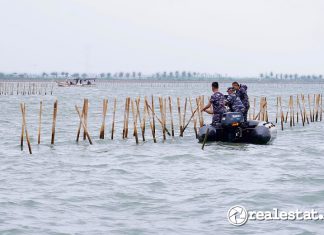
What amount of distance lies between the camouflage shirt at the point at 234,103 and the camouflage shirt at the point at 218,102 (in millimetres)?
172

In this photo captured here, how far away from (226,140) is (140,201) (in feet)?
31.2

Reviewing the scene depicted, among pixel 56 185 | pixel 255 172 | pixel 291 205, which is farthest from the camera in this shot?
pixel 255 172

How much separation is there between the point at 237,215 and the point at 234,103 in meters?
10.5

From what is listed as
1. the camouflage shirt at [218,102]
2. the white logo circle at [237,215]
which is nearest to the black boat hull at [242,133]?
the camouflage shirt at [218,102]

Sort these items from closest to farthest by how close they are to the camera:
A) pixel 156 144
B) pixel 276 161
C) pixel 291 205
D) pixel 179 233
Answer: pixel 179 233 → pixel 291 205 → pixel 276 161 → pixel 156 144

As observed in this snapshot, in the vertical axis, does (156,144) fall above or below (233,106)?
below

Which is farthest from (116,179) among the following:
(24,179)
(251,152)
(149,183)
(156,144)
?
(156,144)

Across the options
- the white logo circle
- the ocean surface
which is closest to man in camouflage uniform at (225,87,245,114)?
the ocean surface

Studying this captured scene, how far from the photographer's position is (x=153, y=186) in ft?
52.5

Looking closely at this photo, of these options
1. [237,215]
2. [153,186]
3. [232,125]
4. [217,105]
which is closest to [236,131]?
[232,125]

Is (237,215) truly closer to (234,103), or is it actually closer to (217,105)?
(234,103)

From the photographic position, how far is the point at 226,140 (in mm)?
23344

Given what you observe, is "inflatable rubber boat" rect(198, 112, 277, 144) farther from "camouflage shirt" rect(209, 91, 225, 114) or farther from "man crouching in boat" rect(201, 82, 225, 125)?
"camouflage shirt" rect(209, 91, 225, 114)

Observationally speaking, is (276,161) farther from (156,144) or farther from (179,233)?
(179,233)
